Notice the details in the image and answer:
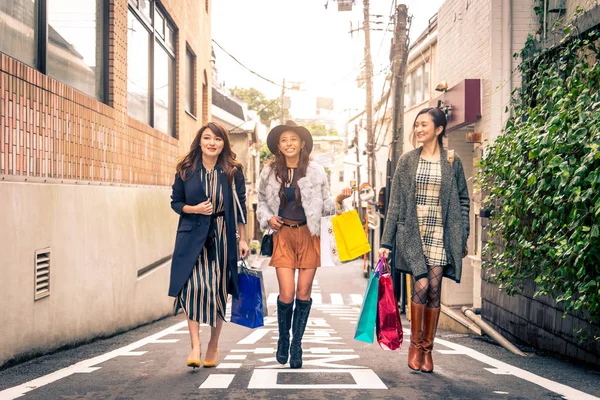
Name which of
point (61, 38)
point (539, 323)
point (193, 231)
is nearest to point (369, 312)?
point (193, 231)

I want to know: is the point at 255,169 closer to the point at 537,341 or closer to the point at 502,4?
the point at 502,4

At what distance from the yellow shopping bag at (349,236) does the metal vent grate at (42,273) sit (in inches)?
105

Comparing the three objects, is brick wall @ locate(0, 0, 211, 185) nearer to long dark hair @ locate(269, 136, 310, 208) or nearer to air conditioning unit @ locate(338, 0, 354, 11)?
long dark hair @ locate(269, 136, 310, 208)

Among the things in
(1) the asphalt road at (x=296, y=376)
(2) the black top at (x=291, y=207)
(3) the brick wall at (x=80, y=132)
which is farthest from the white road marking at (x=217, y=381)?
(3) the brick wall at (x=80, y=132)

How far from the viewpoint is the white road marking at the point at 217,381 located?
4523 mm

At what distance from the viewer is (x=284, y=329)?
217 inches

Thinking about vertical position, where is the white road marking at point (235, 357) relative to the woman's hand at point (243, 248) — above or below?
below

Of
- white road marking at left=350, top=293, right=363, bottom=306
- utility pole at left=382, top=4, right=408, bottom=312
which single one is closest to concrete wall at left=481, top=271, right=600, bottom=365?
utility pole at left=382, top=4, right=408, bottom=312

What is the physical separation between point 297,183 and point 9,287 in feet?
7.99

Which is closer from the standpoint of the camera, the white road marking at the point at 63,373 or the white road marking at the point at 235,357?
the white road marking at the point at 63,373

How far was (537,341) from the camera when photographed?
7438 millimetres

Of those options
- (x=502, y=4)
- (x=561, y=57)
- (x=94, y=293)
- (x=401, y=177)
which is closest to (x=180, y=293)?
(x=401, y=177)

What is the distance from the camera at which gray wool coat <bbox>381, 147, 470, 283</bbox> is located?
5223 millimetres

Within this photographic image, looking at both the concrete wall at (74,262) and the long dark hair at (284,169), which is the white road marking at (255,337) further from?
the long dark hair at (284,169)
